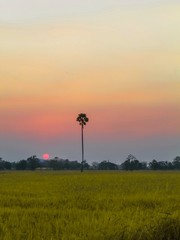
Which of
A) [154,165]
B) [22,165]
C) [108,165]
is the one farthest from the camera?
[108,165]

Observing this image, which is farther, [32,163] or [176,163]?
[176,163]

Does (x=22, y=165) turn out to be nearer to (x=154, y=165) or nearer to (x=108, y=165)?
(x=108, y=165)

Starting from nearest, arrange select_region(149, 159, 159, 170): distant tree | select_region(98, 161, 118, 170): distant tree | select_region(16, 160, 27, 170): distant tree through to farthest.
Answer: select_region(149, 159, 159, 170): distant tree, select_region(16, 160, 27, 170): distant tree, select_region(98, 161, 118, 170): distant tree

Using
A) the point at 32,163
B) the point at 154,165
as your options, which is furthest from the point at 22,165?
the point at 154,165

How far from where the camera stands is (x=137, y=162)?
6570 inches

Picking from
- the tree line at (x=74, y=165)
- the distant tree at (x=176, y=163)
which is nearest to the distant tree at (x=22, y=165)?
the tree line at (x=74, y=165)

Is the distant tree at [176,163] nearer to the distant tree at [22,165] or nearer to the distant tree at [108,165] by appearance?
the distant tree at [108,165]

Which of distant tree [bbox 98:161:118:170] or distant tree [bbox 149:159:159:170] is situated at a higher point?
distant tree [bbox 98:161:118:170]

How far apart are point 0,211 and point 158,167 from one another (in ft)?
487

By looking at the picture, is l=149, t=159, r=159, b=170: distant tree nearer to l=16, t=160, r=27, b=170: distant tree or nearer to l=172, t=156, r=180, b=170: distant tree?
l=172, t=156, r=180, b=170: distant tree

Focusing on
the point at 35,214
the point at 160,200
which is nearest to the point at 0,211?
the point at 35,214

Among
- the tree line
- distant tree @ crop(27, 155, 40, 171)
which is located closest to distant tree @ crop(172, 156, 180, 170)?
the tree line

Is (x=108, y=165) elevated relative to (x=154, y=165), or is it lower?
elevated

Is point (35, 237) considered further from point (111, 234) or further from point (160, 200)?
point (160, 200)
